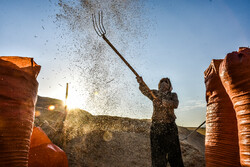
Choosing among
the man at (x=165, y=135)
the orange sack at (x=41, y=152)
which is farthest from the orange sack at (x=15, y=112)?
the man at (x=165, y=135)

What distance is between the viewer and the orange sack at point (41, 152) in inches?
94.1

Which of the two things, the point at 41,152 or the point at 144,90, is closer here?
the point at 41,152

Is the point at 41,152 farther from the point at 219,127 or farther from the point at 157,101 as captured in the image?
the point at 219,127

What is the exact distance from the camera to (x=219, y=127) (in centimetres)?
165

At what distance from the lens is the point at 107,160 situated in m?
6.13

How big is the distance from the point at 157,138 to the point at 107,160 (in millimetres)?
3625

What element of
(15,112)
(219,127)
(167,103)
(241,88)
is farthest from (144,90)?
(15,112)

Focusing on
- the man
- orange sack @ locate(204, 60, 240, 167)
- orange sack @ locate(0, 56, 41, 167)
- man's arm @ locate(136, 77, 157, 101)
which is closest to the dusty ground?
man's arm @ locate(136, 77, 157, 101)

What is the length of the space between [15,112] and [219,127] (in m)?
1.77

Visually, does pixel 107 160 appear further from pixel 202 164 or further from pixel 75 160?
pixel 202 164

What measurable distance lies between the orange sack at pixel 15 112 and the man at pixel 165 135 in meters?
2.25

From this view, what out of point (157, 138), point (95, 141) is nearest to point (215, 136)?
point (157, 138)

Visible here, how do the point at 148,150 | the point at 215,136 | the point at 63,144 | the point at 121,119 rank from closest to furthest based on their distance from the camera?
the point at 215,136, the point at 63,144, the point at 148,150, the point at 121,119

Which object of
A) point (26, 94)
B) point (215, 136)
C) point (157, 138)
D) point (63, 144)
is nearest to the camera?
point (26, 94)
